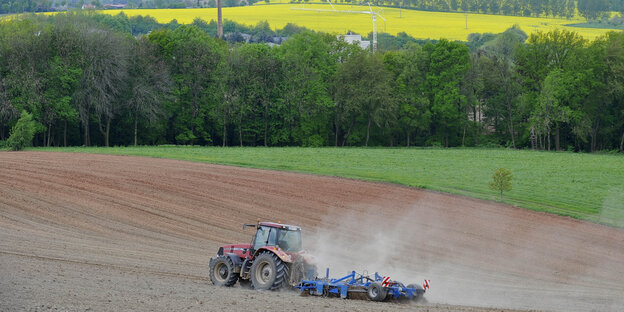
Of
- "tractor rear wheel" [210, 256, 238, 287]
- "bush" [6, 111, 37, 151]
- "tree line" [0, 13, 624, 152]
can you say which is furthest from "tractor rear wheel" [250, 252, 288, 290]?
"tree line" [0, 13, 624, 152]

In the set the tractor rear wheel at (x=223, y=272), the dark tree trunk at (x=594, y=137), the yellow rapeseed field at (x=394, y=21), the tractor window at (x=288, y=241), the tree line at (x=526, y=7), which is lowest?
the dark tree trunk at (x=594, y=137)

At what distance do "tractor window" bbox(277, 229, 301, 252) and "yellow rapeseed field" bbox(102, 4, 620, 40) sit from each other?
450 feet

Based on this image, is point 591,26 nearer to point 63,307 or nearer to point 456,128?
point 456,128

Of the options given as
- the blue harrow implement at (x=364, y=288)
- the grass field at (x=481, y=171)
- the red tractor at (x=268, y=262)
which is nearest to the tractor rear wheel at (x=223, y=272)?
the red tractor at (x=268, y=262)

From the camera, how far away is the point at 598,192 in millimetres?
44219

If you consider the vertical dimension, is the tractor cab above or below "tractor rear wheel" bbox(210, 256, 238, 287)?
above

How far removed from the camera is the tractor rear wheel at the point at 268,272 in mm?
17641

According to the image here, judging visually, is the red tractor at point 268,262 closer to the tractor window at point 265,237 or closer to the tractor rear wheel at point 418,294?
the tractor window at point 265,237

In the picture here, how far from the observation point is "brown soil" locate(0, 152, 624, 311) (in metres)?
16.8

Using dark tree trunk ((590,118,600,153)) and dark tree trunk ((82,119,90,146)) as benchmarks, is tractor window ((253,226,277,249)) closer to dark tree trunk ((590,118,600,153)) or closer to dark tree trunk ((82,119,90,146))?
dark tree trunk ((82,119,90,146))

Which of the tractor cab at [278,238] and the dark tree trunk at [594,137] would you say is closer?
the tractor cab at [278,238]

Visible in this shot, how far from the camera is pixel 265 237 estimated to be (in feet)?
61.3

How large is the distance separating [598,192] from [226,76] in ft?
156

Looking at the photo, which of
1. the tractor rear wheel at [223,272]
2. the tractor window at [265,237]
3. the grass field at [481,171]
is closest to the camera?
the tractor window at [265,237]
